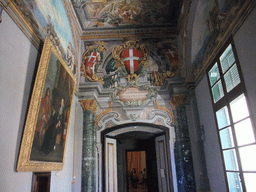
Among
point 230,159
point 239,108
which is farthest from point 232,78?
point 230,159

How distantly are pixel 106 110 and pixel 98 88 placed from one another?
69 cm

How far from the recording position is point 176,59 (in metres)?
6.67

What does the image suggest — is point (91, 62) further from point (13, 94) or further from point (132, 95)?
point (13, 94)

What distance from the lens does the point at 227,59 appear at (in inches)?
159

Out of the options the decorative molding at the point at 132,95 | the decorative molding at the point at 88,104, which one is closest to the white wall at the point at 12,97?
the decorative molding at the point at 88,104

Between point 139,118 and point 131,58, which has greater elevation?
point 131,58

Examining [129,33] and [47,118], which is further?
[129,33]

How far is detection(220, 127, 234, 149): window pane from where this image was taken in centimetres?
404

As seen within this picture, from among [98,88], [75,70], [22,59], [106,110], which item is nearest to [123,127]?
[106,110]

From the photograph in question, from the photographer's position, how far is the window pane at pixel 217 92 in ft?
14.5

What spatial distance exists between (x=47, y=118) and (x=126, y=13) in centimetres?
424

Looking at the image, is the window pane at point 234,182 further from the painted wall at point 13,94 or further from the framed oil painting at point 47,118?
the painted wall at point 13,94

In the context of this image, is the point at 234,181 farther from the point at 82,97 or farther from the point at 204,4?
the point at 82,97

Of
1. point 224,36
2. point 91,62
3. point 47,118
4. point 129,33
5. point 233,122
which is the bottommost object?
point 233,122
